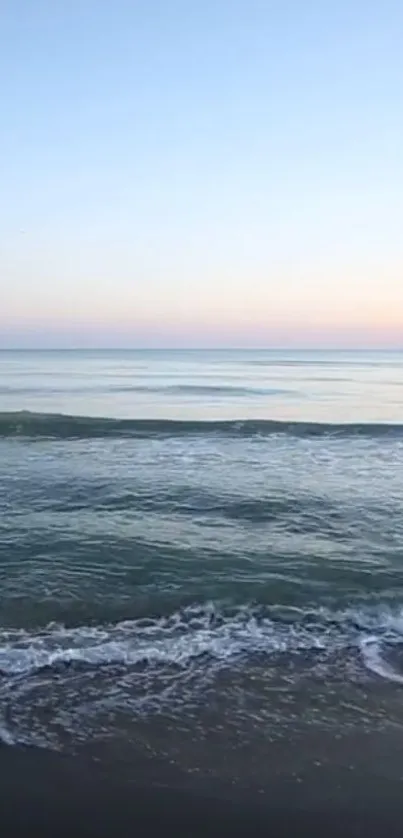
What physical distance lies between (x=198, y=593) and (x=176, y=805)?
14.2 feet

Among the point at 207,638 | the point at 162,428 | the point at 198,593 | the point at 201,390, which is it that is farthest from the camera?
the point at 201,390

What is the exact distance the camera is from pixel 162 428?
1010 inches

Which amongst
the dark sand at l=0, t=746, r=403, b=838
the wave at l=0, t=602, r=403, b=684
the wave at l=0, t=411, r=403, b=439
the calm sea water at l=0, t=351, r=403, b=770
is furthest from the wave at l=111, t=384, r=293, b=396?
the dark sand at l=0, t=746, r=403, b=838

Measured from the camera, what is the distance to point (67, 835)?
179 inches

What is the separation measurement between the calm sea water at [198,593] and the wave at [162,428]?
3345 millimetres

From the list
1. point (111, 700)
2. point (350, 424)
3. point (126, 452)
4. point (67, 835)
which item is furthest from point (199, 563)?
point (350, 424)

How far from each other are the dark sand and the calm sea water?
0.50m

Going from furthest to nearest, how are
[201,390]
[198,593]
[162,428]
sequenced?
[201,390] < [162,428] < [198,593]

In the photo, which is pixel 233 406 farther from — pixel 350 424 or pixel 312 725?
pixel 312 725

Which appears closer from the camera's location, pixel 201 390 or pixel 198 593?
Result: pixel 198 593

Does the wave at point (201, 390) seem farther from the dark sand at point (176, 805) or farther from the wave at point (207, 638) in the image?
the dark sand at point (176, 805)

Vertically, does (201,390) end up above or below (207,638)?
above

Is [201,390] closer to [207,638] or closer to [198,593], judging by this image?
[198,593]

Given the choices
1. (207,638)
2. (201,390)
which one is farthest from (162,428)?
(201,390)
